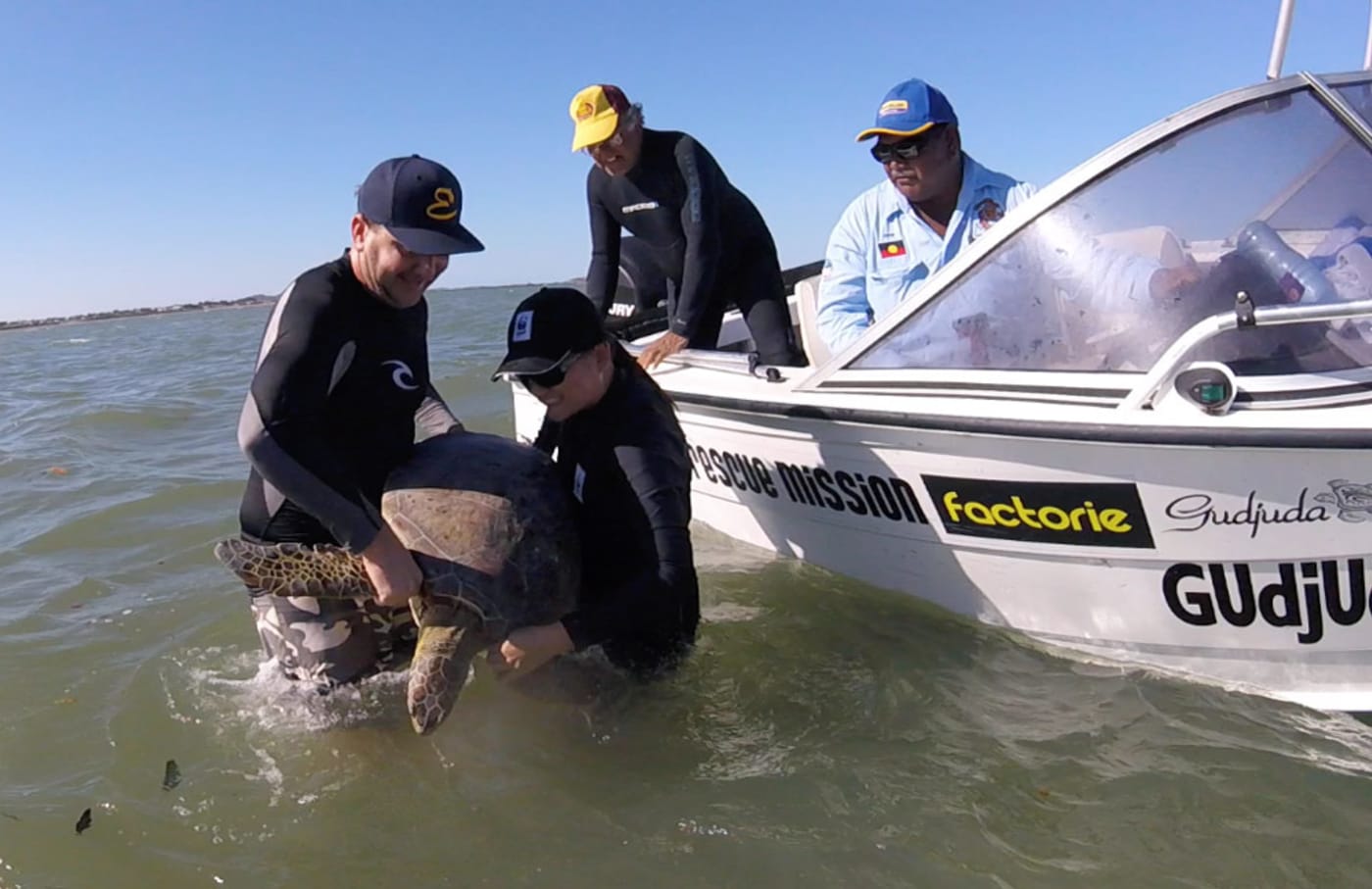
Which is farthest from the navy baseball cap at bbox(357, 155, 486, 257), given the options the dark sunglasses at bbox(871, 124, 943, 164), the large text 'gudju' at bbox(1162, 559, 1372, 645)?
the large text 'gudju' at bbox(1162, 559, 1372, 645)

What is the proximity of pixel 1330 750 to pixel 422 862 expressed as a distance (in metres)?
2.74

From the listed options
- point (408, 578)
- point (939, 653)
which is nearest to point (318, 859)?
point (408, 578)

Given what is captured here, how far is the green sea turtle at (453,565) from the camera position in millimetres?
2807

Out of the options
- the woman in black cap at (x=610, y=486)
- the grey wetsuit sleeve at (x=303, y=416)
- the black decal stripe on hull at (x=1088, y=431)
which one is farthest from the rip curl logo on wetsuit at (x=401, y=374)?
the black decal stripe on hull at (x=1088, y=431)

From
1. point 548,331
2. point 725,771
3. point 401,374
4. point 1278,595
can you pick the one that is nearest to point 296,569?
point 401,374

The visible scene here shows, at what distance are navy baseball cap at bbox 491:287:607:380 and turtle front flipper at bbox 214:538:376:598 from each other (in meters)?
0.73

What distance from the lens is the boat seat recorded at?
460cm

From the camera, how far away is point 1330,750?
2977 millimetres

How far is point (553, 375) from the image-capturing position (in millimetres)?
2865

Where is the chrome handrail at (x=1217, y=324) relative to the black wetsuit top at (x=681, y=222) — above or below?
below

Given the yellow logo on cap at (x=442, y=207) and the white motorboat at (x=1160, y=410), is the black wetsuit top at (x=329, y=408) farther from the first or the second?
the white motorboat at (x=1160, y=410)

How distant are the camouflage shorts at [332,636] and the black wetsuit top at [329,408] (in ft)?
0.72

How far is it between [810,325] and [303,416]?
9.68 ft

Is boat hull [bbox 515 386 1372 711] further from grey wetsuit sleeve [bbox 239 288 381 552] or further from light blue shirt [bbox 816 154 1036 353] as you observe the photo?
grey wetsuit sleeve [bbox 239 288 381 552]
